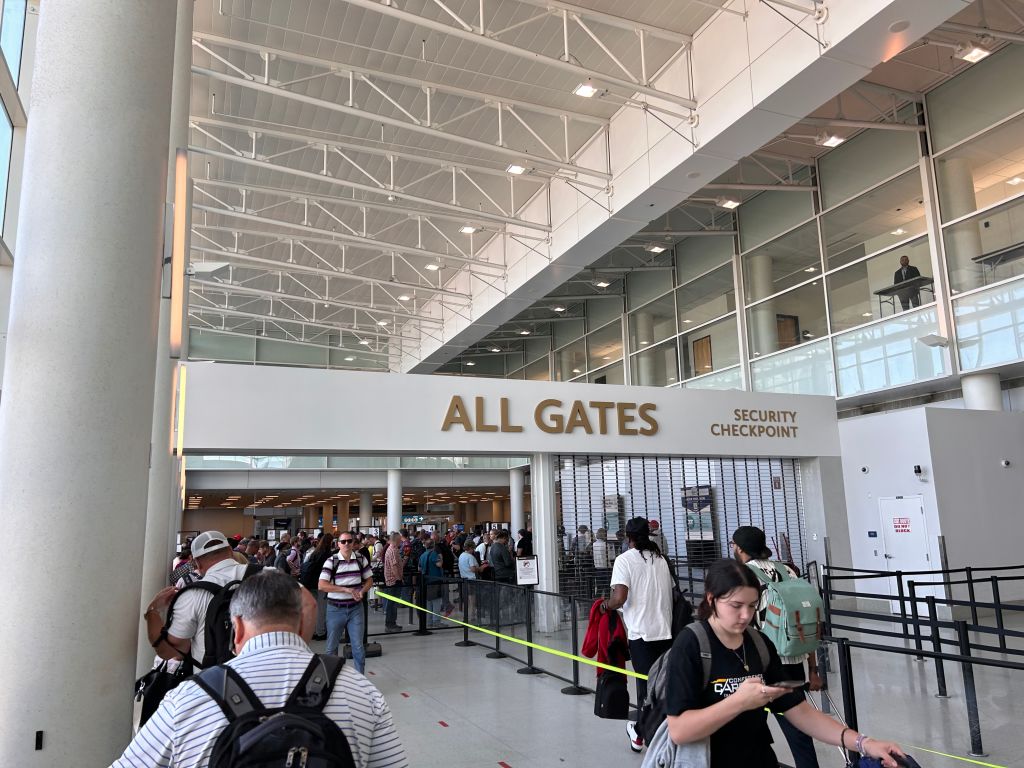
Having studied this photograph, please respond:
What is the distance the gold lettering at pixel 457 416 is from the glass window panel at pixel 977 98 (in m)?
11.2

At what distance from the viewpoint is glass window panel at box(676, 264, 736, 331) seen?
19.9 metres

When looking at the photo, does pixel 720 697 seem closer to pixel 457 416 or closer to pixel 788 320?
pixel 457 416

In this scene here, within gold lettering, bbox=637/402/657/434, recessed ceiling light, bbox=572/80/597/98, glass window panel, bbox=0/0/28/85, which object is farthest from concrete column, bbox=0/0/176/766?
gold lettering, bbox=637/402/657/434

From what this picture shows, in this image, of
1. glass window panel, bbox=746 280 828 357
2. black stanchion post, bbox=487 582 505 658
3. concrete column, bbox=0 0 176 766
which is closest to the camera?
concrete column, bbox=0 0 176 766

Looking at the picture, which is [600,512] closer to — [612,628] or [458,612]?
[458,612]

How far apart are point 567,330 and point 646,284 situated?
4799mm

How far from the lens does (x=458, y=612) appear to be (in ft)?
44.1

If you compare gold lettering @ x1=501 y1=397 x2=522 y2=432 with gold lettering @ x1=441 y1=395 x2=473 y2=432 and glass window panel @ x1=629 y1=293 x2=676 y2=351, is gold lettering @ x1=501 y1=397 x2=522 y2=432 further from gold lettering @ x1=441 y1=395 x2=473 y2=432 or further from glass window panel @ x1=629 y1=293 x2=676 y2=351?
glass window panel @ x1=629 y1=293 x2=676 y2=351

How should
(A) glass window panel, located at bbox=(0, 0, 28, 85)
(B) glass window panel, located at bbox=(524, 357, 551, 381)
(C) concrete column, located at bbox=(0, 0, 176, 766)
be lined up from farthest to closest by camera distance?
(B) glass window panel, located at bbox=(524, 357, 551, 381) → (A) glass window panel, located at bbox=(0, 0, 28, 85) → (C) concrete column, located at bbox=(0, 0, 176, 766)

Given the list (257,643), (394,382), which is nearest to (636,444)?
(394,382)

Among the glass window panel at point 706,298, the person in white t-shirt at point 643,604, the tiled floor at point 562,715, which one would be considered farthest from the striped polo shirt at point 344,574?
the glass window panel at point 706,298

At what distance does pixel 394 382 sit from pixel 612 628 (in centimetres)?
640

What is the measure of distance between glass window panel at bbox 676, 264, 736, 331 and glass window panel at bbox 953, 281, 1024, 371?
6.10 m

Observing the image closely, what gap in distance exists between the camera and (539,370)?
A: 94.5 feet
